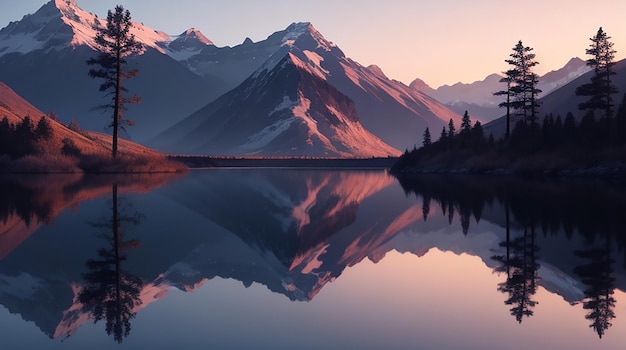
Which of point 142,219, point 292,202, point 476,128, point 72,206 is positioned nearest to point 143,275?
point 142,219

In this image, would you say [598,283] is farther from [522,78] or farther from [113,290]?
[522,78]

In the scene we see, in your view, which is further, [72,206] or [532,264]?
[72,206]

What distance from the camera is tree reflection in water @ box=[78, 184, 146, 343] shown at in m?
9.02

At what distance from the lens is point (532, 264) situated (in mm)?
13523

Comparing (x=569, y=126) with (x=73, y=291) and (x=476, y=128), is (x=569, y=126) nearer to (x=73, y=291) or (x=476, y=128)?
(x=476, y=128)

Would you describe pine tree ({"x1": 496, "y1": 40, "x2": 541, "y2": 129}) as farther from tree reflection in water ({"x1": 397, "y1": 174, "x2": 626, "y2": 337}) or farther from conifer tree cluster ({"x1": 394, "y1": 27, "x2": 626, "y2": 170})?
tree reflection in water ({"x1": 397, "y1": 174, "x2": 626, "y2": 337})

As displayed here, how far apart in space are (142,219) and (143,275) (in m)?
9.87

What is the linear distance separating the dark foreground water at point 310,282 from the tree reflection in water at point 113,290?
3 cm

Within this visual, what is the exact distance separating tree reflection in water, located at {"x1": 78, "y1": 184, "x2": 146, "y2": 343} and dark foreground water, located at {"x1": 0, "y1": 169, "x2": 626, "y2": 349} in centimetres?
3

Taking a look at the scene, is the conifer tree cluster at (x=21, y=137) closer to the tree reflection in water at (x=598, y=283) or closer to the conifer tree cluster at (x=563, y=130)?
the conifer tree cluster at (x=563, y=130)

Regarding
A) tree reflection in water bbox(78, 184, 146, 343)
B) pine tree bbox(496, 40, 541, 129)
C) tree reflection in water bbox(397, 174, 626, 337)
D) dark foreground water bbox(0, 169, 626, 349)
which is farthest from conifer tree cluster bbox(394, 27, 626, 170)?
tree reflection in water bbox(78, 184, 146, 343)

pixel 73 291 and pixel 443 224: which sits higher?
pixel 443 224

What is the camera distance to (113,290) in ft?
35.2

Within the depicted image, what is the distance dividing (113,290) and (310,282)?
11.2 feet
